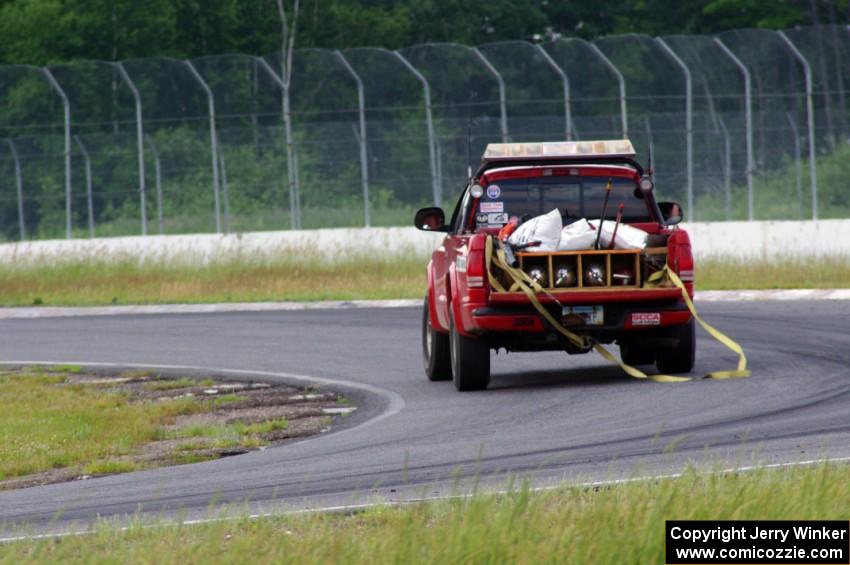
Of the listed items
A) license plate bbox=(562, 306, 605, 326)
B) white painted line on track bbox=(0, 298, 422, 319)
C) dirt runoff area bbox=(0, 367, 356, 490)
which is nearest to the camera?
dirt runoff area bbox=(0, 367, 356, 490)

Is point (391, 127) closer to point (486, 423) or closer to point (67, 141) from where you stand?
point (67, 141)

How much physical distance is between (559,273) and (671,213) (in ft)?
6.74

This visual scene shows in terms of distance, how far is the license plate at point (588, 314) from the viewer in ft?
44.7

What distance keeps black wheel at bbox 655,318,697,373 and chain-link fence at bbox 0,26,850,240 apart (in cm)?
1739

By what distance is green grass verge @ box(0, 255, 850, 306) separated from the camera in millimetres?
26703

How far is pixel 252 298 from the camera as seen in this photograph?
1085 inches

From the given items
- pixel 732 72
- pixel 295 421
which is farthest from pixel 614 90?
pixel 295 421

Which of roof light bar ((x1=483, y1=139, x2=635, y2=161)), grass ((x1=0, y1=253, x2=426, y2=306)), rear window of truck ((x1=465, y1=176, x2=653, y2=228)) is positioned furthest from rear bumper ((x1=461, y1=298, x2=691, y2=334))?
grass ((x1=0, y1=253, x2=426, y2=306))

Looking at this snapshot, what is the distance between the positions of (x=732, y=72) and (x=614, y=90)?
7.41ft

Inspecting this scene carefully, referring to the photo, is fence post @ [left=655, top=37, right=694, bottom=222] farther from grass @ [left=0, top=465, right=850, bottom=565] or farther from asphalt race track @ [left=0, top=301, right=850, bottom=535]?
grass @ [left=0, top=465, right=850, bottom=565]

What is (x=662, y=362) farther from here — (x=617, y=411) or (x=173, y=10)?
(x=173, y=10)

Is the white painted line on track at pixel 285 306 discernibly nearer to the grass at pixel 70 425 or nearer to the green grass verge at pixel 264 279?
the green grass verge at pixel 264 279

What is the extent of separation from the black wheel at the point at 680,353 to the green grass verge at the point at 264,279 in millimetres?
10410

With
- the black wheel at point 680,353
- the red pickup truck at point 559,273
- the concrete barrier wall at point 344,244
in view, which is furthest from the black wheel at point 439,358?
the concrete barrier wall at point 344,244
